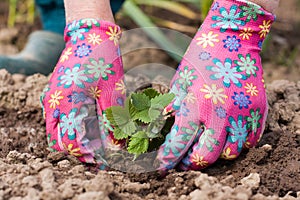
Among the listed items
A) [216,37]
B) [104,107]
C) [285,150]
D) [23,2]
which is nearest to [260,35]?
[216,37]

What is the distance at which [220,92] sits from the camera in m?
1.25

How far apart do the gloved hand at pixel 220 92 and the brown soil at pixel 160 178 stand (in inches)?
1.9

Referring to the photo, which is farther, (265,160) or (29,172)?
(265,160)

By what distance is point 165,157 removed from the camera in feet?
4.14

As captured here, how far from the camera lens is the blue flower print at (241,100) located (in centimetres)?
125

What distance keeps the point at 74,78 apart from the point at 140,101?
0.56 feet

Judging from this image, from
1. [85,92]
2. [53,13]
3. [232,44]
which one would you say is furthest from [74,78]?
[53,13]

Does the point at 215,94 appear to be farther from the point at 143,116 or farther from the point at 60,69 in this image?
the point at 60,69

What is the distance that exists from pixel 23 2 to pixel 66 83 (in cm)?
199

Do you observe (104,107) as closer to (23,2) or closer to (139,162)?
(139,162)

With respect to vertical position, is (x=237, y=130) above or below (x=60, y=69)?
below

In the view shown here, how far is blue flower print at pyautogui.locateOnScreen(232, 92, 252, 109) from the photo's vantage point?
1.25m

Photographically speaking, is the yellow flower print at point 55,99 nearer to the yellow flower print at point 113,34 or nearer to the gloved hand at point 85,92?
the gloved hand at point 85,92

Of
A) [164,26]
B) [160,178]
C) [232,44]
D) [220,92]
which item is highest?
[164,26]
